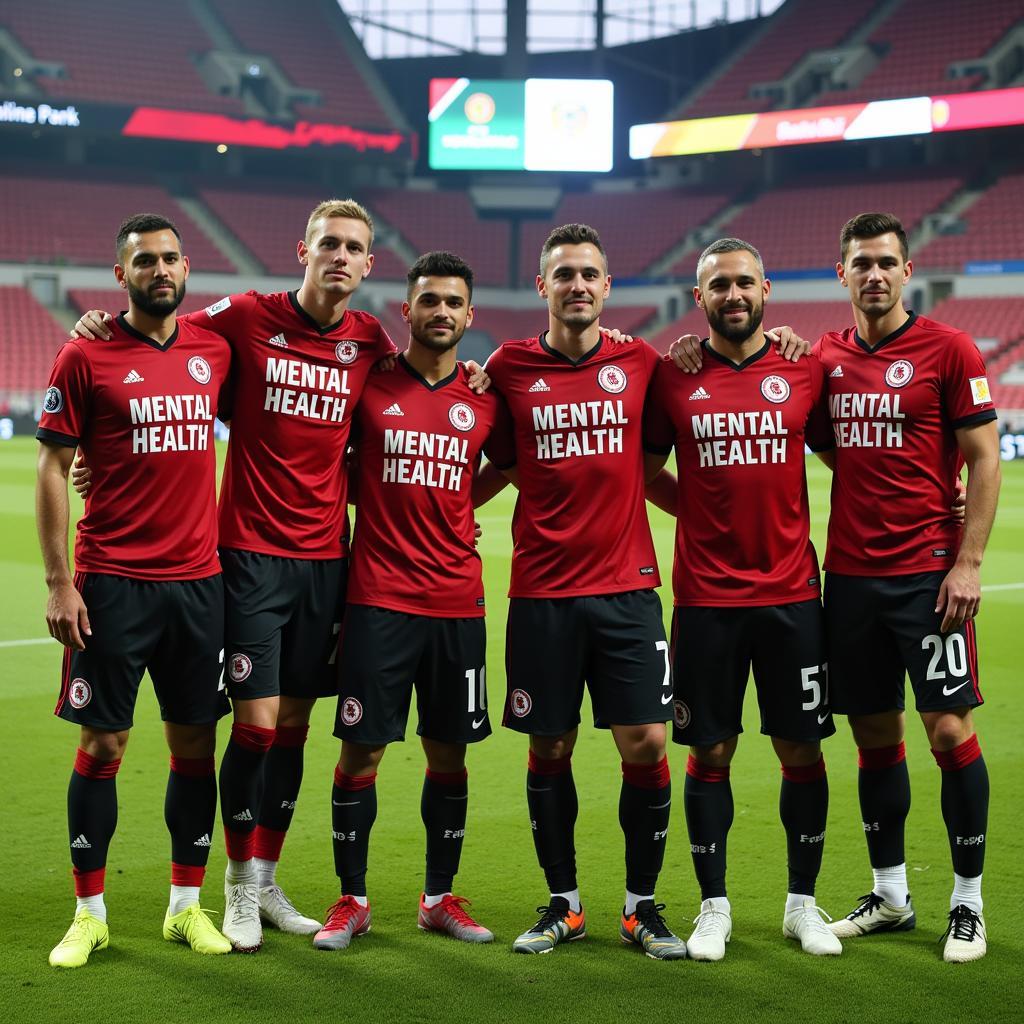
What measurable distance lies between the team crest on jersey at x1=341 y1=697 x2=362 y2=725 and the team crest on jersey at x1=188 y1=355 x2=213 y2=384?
115 cm

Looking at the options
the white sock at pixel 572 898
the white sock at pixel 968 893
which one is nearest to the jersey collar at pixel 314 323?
the white sock at pixel 572 898

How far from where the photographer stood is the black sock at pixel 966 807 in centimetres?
448

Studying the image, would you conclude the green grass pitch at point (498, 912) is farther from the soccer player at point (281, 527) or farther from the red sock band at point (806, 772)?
the red sock band at point (806, 772)

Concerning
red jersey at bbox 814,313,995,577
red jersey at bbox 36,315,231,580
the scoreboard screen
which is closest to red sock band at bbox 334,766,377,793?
red jersey at bbox 36,315,231,580

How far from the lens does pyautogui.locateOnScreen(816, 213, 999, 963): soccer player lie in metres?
4.48

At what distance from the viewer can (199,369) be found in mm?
4559

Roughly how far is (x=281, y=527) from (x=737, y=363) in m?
1.63

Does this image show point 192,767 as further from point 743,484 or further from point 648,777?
point 743,484

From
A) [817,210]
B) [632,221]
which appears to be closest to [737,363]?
[817,210]

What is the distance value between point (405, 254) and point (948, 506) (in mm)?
40233

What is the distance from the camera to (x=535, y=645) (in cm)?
455

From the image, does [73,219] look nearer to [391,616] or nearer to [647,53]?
[647,53]

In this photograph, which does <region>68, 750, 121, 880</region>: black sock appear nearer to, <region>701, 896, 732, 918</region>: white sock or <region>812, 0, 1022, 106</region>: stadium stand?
<region>701, 896, 732, 918</region>: white sock

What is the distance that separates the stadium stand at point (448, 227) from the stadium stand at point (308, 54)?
256 centimetres
